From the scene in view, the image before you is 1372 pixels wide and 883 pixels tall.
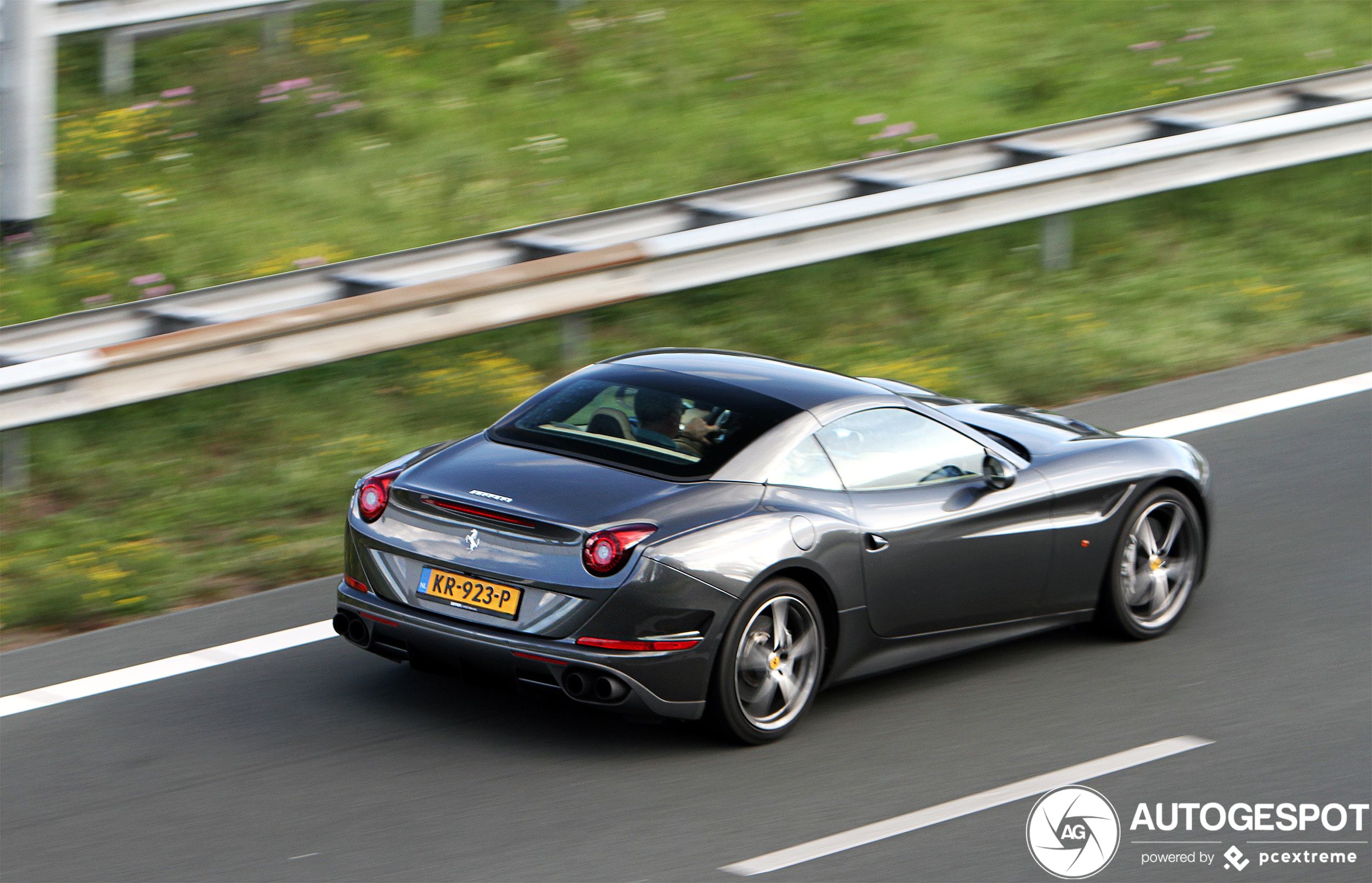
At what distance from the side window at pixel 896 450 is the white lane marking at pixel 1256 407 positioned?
320cm

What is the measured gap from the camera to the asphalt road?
5.21 meters

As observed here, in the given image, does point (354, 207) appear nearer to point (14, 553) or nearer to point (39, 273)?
point (39, 273)

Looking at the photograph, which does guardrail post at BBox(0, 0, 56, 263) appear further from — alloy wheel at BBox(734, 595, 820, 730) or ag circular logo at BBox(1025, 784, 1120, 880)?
ag circular logo at BBox(1025, 784, 1120, 880)

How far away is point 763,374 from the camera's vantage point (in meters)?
6.64

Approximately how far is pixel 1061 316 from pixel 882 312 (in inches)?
47.8

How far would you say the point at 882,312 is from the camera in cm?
1145

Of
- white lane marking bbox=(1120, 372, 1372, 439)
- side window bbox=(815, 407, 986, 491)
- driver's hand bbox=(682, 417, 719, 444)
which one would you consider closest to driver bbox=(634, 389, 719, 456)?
driver's hand bbox=(682, 417, 719, 444)

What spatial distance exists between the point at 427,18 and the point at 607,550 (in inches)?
405

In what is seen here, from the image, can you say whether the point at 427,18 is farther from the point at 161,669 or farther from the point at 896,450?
the point at 896,450

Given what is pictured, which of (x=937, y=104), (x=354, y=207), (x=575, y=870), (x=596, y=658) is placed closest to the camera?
(x=575, y=870)

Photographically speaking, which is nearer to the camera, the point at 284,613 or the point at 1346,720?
the point at 1346,720

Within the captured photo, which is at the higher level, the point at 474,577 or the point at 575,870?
the point at 474,577

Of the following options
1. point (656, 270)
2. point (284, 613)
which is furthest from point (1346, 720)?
point (656, 270)

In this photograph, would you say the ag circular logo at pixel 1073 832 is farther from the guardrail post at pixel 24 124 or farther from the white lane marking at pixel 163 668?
the guardrail post at pixel 24 124
